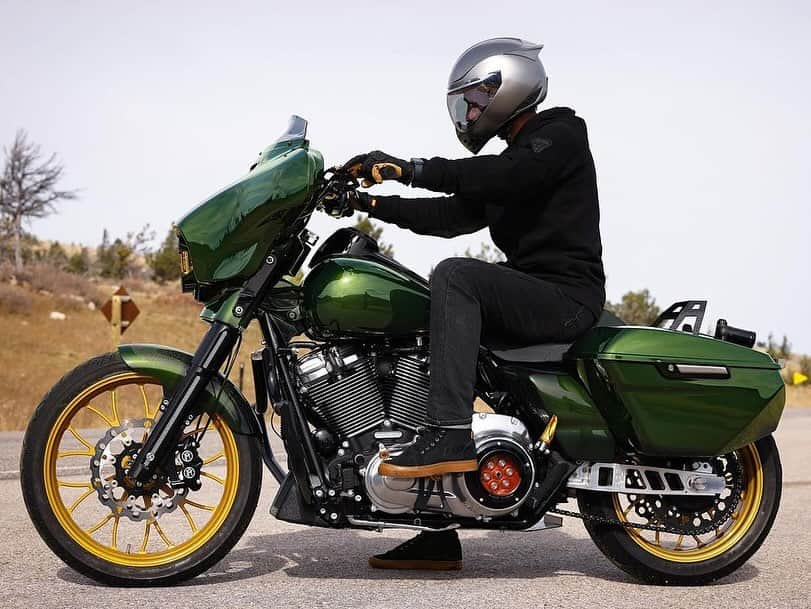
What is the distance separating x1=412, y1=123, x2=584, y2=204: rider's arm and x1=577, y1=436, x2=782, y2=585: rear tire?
1.45 meters

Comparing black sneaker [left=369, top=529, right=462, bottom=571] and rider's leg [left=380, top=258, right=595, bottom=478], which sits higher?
rider's leg [left=380, top=258, right=595, bottom=478]

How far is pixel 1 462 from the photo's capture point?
9531 mm

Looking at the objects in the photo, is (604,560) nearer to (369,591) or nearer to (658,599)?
(658,599)

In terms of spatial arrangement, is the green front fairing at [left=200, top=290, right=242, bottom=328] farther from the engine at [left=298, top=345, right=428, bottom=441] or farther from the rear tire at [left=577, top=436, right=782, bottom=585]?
the rear tire at [left=577, top=436, right=782, bottom=585]

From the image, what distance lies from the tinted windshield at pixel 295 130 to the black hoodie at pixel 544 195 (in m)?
0.64

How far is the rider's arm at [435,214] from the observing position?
18.5ft

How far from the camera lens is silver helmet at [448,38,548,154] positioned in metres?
5.12

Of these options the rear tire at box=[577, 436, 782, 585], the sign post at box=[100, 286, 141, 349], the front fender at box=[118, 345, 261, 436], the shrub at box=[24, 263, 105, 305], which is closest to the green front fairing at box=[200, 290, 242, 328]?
the front fender at box=[118, 345, 261, 436]

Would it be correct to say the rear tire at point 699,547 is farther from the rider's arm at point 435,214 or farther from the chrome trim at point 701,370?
the rider's arm at point 435,214

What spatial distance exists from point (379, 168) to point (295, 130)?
0.62m

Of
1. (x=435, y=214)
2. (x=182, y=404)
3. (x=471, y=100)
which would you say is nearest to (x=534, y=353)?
(x=435, y=214)

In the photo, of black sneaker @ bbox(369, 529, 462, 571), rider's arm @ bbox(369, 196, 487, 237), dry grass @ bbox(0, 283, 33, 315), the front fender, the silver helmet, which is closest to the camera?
the front fender

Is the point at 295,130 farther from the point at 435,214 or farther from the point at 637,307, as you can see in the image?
the point at 637,307

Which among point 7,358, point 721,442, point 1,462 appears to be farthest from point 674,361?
point 7,358
